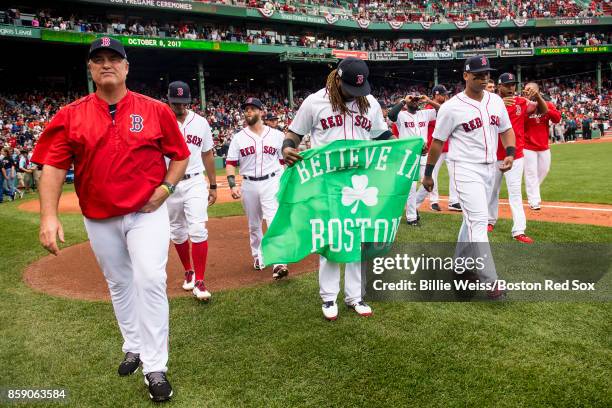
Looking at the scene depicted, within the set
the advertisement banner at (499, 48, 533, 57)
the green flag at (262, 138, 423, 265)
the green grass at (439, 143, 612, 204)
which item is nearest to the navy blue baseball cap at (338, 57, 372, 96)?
the green flag at (262, 138, 423, 265)

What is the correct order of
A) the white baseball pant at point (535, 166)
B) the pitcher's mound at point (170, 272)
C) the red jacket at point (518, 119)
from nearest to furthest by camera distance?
1. the pitcher's mound at point (170, 272)
2. the red jacket at point (518, 119)
3. the white baseball pant at point (535, 166)

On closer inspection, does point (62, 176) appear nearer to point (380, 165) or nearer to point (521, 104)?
point (380, 165)

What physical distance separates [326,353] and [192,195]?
2.53m

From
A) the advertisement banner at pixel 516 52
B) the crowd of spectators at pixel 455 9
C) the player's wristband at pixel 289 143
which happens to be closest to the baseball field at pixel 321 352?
the player's wristband at pixel 289 143

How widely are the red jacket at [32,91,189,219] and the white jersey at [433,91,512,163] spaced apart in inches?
110

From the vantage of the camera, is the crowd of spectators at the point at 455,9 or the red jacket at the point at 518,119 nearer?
the red jacket at the point at 518,119

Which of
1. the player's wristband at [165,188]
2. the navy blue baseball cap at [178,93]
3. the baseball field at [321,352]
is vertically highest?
the navy blue baseball cap at [178,93]

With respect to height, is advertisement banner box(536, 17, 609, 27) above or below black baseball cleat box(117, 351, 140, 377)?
above

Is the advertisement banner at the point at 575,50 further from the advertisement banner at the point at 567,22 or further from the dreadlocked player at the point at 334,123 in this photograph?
the dreadlocked player at the point at 334,123

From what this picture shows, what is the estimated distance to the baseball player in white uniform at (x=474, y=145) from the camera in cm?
452

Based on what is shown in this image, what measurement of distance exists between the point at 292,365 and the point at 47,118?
93.5 feet

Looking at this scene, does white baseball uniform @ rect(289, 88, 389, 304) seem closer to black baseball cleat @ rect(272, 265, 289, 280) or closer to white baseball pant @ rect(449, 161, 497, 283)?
white baseball pant @ rect(449, 161, 497, 283)

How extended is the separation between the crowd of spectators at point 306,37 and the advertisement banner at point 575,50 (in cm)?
137

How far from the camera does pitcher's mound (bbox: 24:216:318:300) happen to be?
551cm
